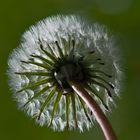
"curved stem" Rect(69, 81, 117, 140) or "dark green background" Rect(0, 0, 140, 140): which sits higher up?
"dark green background" Rect(0, 0, 140, 140)

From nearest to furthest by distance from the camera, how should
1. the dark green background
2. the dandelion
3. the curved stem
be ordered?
the curved stem
the dandelion
the dark green background

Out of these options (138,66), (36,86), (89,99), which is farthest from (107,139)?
(138,66)

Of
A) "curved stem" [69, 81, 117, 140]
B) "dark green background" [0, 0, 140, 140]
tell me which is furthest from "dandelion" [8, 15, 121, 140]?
"dark green background" [0, 0, 140, 140]

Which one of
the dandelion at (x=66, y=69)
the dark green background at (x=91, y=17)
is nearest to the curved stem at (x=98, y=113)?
the dandelion at (x=66, y=69)

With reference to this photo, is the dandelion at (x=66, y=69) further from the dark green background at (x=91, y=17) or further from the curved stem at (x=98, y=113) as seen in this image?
the dark green background at (x=91, y=17)

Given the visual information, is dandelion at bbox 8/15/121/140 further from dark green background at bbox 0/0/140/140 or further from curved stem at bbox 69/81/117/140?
dark green background at bbox 0/0/140/140

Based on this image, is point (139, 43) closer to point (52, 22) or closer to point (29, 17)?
point (29, 17)
